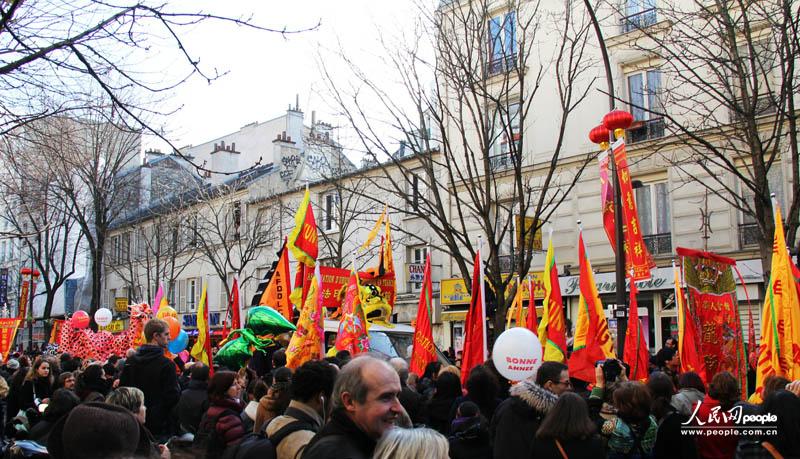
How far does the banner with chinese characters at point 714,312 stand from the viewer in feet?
29.0

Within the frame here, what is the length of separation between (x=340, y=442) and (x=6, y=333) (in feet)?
54.4

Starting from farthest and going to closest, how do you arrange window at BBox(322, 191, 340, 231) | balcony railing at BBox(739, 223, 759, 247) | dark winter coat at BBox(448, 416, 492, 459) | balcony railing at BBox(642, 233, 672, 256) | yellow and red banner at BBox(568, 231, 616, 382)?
window at BBox(322, 191, 340, 231), balcony railing at BBox(642, 233, 672, 256), balcony railing at BBox(739, 223, 759, 247), yellow and red banner at BBox(568, 231, 616, 382), dark winter coat at BBox(448, 416, 492, 459)

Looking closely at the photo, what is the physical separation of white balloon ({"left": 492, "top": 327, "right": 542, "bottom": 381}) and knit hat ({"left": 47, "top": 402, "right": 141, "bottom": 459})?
179 inches

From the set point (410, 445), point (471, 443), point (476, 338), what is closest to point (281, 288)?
point (476, 338)

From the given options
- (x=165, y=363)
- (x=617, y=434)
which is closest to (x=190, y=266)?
(x=165, y=363)

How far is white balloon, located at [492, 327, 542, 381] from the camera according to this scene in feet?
21.9

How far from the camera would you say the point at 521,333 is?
6.76m

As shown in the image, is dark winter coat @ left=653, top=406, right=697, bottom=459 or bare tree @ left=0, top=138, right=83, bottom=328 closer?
dark winter coat @ left=653, top=406, right=697, bottom=459

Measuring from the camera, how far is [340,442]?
2.89 meters

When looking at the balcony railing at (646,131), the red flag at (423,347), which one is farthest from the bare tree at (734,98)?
the red flag at (423,347)

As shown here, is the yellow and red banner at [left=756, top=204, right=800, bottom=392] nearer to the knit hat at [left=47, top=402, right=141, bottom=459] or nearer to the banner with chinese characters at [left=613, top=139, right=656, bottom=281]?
the banner with chinese characters at [left=613, top=139, right=656, bottom=281]

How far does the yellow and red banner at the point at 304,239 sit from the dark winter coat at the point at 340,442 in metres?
8.52

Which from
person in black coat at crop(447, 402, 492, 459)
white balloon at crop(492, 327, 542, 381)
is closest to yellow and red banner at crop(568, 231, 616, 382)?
white balloon at crop(492, 327, 542, 381)

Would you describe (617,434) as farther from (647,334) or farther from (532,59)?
(532,59)
